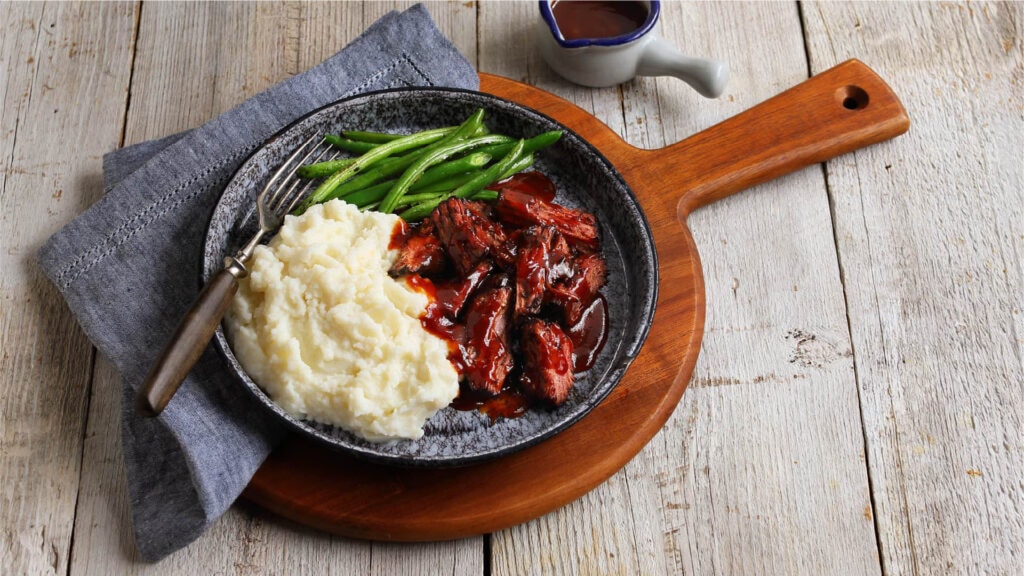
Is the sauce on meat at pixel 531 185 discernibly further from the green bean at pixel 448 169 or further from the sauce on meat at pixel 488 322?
the sauce on meat at pixel 488 322

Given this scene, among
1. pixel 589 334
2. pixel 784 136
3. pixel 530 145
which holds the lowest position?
pixel 784 136

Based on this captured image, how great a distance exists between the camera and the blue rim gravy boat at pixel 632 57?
529 cm

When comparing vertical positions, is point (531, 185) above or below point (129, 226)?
below

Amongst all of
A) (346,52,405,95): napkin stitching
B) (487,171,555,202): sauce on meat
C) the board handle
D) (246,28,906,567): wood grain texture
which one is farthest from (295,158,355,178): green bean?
the board handle

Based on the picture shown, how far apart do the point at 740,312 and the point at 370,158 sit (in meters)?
2.16

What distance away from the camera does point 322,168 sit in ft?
15.0

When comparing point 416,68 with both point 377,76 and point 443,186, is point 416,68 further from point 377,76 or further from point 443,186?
point 443,186

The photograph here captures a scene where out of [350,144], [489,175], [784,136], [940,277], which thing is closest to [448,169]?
[489,175]

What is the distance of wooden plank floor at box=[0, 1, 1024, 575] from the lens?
14.3 feet

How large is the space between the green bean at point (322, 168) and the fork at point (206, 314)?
7cm

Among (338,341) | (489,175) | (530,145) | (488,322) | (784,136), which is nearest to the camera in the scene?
(338,341)

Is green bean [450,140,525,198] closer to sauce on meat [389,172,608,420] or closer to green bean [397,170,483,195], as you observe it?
green bean [397,170,483,195]

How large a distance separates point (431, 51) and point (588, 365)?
208 cm

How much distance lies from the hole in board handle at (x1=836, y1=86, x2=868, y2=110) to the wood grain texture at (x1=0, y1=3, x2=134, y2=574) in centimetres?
431
